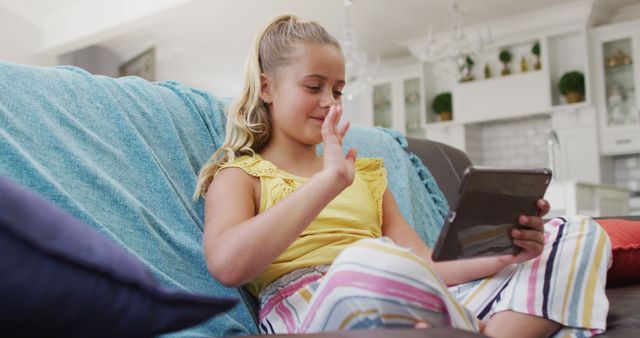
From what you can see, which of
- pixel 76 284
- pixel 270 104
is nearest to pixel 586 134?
pixel 270 104

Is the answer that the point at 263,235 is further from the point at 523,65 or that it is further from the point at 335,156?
the point at 523,65

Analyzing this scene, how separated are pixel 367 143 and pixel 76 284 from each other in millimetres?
1280

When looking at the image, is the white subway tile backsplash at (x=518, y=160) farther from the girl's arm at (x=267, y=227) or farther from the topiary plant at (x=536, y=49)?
the girl's arm at (x=267, y=227)

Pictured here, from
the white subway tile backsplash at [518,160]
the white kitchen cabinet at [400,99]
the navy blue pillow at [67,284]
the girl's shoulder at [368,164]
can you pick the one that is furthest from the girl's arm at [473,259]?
the white kitchen cabinet at [400,99]

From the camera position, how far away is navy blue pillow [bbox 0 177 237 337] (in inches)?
16.5

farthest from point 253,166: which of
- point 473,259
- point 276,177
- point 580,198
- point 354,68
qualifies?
point 354,68

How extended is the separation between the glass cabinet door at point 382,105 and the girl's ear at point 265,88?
5802mm

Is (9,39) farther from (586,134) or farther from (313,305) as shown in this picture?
(313,305)

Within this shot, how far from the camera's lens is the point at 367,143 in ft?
5.50

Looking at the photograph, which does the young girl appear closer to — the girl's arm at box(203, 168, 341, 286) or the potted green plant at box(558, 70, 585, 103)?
the girl's arm at box(203, 168, 341, 286)

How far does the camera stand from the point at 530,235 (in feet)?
3.03

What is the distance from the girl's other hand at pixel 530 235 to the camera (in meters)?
0.92

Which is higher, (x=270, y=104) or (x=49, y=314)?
(x=270, y=104)

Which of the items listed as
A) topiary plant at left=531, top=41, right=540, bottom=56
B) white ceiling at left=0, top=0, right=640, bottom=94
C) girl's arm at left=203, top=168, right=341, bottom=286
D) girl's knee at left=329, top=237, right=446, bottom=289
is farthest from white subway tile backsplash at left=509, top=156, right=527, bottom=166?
girl's knee at left=329, top=237, right=446, bottom=289
